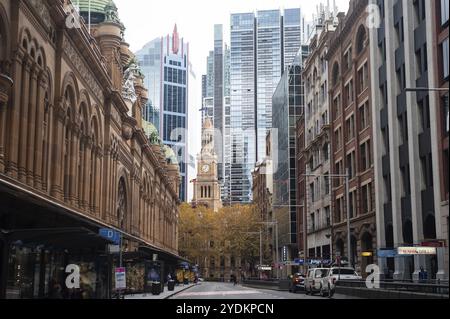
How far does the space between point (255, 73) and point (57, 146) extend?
91283mm

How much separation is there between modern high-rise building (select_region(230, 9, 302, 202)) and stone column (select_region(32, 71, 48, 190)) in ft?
91.0

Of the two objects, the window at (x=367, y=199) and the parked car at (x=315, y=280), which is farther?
the window at (x=367, y=199)

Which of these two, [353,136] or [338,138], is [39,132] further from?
[338,138]

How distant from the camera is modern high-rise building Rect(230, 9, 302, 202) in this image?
88.3 meters

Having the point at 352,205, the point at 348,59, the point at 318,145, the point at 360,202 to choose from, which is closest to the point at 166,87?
the point at 360,202

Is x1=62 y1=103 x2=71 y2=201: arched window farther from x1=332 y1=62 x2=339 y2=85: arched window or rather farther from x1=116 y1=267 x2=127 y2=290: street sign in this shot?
x1=332 y1=62 x2=339 y2=85: arched window

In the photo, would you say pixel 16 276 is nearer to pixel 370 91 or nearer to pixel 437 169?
pixel 437 169

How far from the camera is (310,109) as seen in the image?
96375mm

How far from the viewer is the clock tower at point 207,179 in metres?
168

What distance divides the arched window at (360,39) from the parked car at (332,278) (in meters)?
28.4

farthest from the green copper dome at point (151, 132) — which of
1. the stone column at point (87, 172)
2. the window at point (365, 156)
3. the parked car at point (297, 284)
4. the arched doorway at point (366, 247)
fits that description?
the stone column at point (87, 172)

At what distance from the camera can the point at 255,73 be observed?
128m

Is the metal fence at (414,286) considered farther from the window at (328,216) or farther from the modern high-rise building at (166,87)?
the window at (328,216)

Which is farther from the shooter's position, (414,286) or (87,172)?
(87,172)
